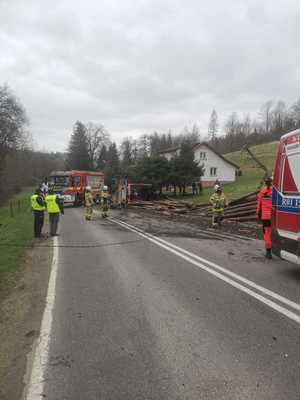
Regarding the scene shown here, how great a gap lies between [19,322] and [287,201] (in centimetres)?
492

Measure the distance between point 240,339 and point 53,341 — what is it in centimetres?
208

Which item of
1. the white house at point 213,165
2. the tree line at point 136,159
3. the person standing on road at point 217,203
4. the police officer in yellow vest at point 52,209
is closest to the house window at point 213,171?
the white house at point 213,165

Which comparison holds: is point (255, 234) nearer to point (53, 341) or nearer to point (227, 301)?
point (227, 301)

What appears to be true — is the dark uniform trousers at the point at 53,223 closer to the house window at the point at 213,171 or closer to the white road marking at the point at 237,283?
the white road marking at the point at 237,283

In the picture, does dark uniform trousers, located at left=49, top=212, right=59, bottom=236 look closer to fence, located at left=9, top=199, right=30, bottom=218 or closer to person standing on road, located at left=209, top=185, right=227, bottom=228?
person standing on road, located at left=209, top=185, right=227, bottom=228

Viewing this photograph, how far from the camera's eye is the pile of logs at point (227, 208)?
17.3 metres

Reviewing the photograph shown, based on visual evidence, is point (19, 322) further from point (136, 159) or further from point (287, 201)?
point (136, 159)

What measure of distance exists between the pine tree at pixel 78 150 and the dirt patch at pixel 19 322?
82.1 m

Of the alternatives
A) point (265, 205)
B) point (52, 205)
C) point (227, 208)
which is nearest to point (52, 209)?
point (52, 205)

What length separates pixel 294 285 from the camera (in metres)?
6.23

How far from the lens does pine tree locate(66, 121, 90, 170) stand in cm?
8838

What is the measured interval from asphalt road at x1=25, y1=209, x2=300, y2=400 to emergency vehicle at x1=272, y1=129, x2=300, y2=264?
0.58m

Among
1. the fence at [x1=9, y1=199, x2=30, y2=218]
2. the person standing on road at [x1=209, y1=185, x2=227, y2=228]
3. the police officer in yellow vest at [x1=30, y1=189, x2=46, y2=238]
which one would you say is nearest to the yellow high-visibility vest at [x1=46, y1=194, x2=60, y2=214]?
the police officer in yellow vest at [x1=30, y1=189, x2=46, y2=238]

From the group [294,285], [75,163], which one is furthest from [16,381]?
[75,163]
